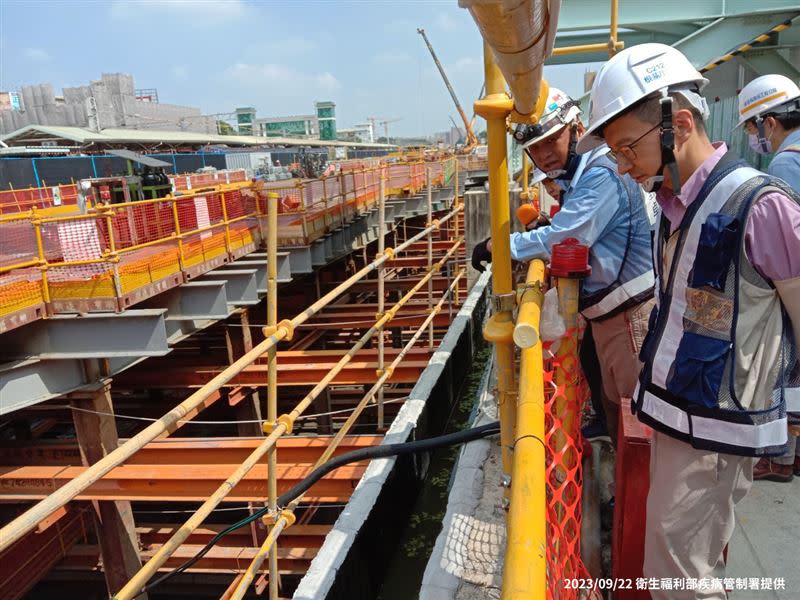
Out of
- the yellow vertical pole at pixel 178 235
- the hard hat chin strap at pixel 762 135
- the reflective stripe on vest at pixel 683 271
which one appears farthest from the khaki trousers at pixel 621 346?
the yellow vertical pole at pixel 178 235

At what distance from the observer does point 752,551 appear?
2.50 metres

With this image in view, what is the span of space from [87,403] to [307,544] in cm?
364

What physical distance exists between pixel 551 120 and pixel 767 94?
203 cm

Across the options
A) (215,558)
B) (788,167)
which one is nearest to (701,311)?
(788,167)

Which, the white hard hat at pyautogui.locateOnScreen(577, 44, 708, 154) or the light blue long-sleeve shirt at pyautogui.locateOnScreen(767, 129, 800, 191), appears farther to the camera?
the light blue long-sleeve shirt at pyautogui.locateOnScreen(767, 129, 800, 191)

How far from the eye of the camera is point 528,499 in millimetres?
1091

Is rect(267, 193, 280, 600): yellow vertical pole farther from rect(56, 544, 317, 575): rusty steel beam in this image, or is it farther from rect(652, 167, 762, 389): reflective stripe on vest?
rect(56, 544, 317, 575): rusty steel beam

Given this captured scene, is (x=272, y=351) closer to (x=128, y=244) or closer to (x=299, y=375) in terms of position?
(x=299, y=375)

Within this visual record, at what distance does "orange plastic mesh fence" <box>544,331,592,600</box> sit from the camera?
5.92 ft

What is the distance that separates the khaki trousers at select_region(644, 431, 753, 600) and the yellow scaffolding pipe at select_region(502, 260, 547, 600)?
1.88ft

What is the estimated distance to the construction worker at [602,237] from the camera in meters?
2.66

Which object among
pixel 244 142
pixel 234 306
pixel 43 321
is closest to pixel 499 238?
pixel 43 321

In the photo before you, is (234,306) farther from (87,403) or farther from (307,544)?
(307,544)

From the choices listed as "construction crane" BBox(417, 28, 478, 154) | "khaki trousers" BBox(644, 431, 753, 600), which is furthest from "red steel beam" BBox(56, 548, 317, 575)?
"construction crane" BBox(417, 28, 478, 154)
